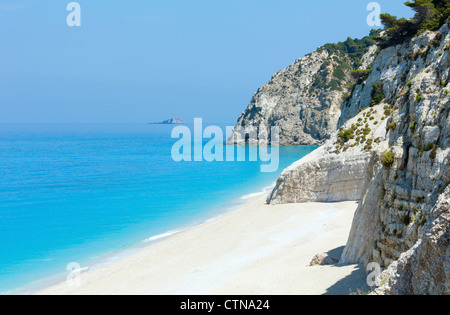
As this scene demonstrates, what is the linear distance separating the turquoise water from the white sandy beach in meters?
4.94

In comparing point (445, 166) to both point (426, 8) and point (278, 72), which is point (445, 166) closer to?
point (426, 8)

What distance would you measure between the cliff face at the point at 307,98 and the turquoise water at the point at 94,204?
152ft

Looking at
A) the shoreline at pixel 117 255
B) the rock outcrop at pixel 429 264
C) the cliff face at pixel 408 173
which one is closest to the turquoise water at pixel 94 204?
the shoreline at pixel 117 255

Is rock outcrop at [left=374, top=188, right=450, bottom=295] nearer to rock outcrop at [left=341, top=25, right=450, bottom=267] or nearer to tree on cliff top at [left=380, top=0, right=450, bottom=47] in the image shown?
rock outcrop at [left=341, top=25, right=450, bottom=267]

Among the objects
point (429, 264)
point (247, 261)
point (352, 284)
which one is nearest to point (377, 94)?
point (247, 261)

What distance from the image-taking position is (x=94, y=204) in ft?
155

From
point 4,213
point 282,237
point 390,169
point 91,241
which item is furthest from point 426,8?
point 4,213

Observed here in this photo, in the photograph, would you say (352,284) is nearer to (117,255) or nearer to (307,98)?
(117,255)

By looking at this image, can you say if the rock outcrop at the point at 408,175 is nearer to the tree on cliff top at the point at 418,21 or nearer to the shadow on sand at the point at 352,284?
the shadow on sand at the point at 352,284

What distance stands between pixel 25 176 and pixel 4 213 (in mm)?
28189

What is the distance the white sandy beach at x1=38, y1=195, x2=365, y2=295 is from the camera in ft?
50.6

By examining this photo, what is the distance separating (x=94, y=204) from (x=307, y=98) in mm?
94104

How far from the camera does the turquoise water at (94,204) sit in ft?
96.1
